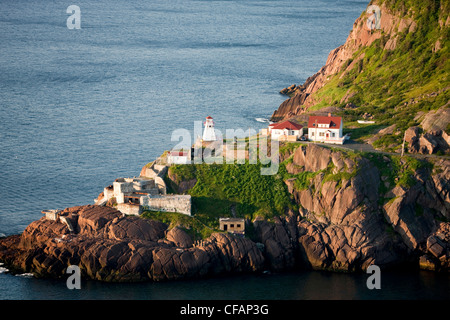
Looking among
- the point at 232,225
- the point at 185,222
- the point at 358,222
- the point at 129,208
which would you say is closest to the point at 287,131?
the point at 358,222

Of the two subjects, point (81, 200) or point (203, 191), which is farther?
point (81, 200)

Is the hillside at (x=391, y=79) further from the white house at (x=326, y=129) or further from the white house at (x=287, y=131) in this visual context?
the white house at (x=287, y=131)

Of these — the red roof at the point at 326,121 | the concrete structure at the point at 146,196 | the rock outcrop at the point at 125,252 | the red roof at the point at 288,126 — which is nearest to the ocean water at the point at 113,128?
the rock outcrop at the point at 125,252

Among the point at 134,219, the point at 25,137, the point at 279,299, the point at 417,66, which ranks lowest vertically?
the point at 279,299

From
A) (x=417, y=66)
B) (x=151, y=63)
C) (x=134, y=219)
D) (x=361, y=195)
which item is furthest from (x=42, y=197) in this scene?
(x=151, y=63)

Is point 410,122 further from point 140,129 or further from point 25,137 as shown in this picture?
point 25,137

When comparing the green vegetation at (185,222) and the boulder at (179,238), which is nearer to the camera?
the boulder at (179,238)
